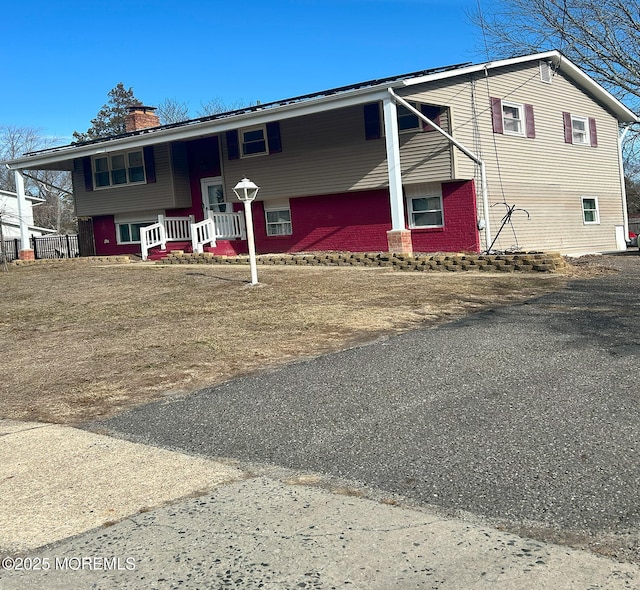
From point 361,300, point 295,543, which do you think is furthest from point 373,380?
point 361,300

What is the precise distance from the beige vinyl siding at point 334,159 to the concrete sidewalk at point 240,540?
16.1 meters

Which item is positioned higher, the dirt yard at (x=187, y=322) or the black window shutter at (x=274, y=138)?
the black window shutter at (x=274, y=138)

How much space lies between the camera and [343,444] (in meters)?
4.80

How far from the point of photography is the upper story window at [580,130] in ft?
77.7

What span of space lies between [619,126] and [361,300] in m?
20.0

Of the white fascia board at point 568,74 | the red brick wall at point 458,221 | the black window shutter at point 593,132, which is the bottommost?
the red brick wall at point 458,221

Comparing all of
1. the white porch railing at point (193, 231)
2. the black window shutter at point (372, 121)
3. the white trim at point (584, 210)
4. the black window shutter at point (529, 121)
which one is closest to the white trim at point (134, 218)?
the white porch railing at point (193, 231)

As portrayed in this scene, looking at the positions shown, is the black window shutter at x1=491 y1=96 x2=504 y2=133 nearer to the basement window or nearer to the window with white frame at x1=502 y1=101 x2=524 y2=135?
the window with white frame at x1=502 y1=101 x2=524 y2=135

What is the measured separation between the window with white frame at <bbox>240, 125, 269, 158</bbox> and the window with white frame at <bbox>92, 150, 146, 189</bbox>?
4399mm

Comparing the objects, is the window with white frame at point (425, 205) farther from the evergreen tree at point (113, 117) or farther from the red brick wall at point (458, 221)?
the evergreen tree at point (113, 117)

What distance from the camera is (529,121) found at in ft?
72.3

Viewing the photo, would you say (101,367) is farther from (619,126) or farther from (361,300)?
(619,126)

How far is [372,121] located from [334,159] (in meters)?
1.70

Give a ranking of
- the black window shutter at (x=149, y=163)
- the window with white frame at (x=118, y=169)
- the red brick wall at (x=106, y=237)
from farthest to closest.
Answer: the red brick wall at (x=106, y=237), the window with white frame at (x=118, y=169), the black window shutter at (x=149, y=163)
